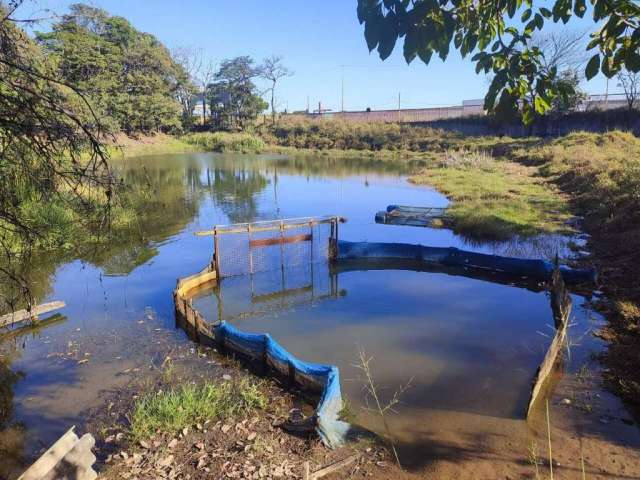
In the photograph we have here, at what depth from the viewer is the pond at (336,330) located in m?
6.29

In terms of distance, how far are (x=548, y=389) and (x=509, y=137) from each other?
155 ft

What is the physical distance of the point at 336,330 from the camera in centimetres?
909

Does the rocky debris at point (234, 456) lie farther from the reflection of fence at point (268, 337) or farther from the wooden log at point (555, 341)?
the wooden log at point (555, 341)

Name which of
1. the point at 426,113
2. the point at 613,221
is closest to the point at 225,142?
the point at 426,113

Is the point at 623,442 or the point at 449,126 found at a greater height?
the point at 449,126

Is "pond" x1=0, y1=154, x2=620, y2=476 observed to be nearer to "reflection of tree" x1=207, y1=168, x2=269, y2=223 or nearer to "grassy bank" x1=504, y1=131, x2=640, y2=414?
"grassy bank" x1=504, y1=131, x2=640, y2=414

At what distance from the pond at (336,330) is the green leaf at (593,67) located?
11.0ft

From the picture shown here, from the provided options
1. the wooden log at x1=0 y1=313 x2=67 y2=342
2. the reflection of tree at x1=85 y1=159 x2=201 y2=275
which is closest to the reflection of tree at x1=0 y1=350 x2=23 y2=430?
the wooden log at x1=0 y1=313 x2=67 y2=342

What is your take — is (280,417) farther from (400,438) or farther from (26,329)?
(26,329)

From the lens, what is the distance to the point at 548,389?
6676 millimetres

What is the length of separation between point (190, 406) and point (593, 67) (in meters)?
5.50

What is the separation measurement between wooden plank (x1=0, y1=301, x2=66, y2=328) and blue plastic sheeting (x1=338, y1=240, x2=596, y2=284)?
7386 millimetres

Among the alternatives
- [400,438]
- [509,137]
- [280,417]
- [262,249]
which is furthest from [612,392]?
[509,137]

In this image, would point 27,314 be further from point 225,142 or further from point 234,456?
point 225,142
